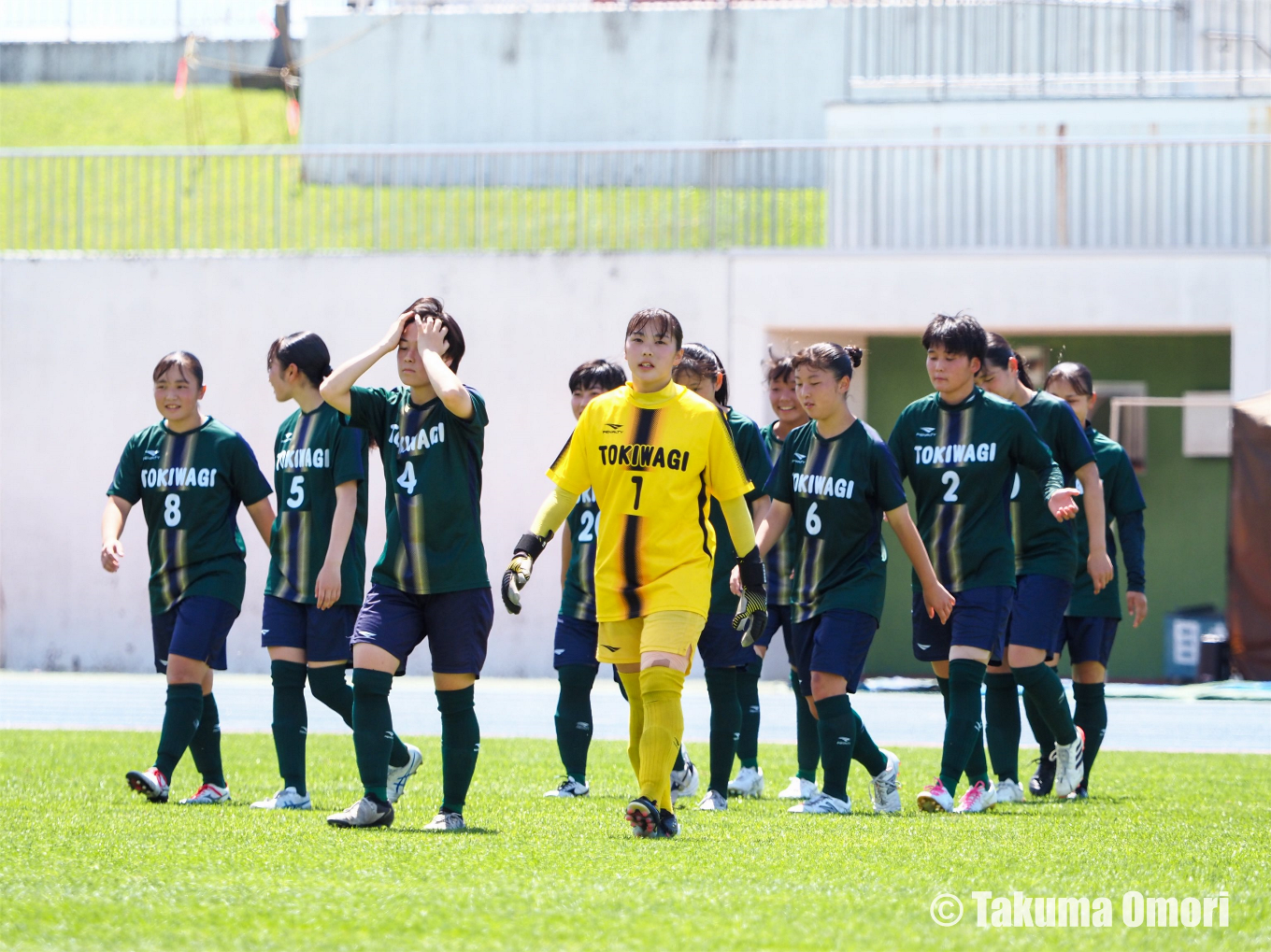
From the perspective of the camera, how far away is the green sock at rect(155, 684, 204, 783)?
704 cm

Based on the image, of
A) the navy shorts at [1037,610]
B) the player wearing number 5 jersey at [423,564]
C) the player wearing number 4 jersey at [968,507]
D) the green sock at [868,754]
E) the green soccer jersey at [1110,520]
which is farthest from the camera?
the green soccer jersey at [1110,520]

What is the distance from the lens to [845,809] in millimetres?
6812

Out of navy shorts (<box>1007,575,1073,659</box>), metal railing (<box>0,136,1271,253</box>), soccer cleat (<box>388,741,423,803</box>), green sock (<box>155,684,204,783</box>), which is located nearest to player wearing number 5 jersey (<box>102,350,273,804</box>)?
green sock (<box>155,684,204,783</box>)

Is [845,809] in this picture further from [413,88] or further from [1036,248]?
[413,88]

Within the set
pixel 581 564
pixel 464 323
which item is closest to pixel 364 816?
pixel 581 564

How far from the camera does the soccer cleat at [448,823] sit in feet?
19.5

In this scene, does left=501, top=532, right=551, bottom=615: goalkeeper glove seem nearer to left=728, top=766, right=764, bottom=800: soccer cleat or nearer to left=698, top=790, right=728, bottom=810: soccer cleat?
left=698, top=790, right=728, bottom=810: soccer cleat

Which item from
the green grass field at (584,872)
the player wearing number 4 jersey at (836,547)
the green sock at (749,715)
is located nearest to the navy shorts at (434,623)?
the green grass field at (584,872)

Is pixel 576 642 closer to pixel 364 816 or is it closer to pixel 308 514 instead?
pixel 308 514

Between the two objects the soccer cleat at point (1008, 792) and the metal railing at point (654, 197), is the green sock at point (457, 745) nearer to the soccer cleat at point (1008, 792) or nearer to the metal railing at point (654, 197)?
the soccer cleat at point (1008, 792)

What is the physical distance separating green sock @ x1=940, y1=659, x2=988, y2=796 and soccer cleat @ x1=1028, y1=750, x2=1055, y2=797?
4.28 feet

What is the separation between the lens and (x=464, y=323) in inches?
704

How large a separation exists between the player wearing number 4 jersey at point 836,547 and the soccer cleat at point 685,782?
0.99m

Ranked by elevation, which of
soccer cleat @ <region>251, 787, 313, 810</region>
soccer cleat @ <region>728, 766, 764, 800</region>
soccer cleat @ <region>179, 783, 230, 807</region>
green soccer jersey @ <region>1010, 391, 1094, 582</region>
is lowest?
soccer cleat @ <region>728, 766, 764, 800</region>
